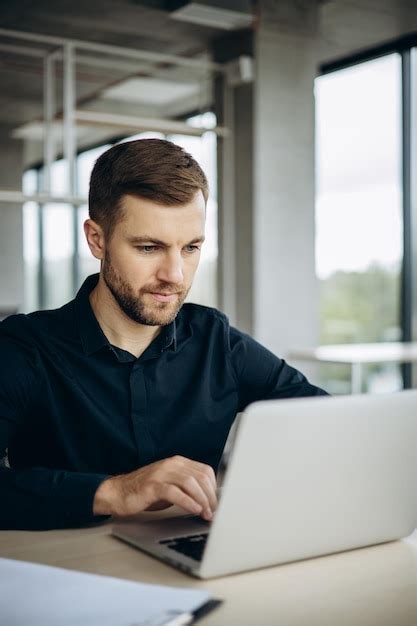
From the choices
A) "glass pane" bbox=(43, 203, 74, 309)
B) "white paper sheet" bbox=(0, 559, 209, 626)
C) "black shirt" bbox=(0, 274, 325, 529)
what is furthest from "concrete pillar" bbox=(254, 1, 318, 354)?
"white paper sheet" bbox=(0, 559, 209, 626)

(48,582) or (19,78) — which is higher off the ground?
Result: (19,78)

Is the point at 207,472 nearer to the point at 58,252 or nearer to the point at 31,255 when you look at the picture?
the point at 58,252

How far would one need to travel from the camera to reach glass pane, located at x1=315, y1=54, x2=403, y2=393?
5484 mm

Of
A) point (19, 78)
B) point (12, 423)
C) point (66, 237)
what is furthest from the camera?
point (66, 237)

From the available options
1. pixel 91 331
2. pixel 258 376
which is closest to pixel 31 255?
pixel 258 376

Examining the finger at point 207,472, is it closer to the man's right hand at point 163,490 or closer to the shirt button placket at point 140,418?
the man's right hand at point 163,490

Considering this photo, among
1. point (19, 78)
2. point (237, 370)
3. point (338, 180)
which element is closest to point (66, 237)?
point (19, 78)

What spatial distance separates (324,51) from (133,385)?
4655 millimetres

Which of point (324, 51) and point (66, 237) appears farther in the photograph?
point (66, 237)

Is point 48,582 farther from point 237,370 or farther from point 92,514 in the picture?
point 237,370

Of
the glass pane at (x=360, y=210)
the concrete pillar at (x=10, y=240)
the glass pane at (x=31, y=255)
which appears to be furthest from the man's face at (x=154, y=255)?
the glass pane at (x=31, y=255)

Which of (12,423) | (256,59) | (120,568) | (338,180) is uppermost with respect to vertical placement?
(256,59)

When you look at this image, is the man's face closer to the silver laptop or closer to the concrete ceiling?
the silver laptop

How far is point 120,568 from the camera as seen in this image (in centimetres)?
99
